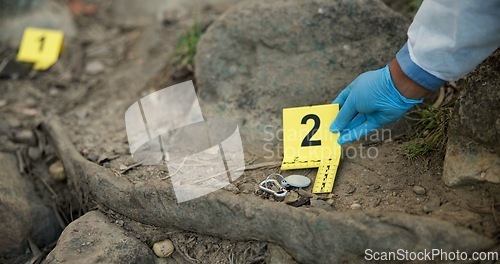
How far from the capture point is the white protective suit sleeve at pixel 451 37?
154cm

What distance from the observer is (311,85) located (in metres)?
2.32

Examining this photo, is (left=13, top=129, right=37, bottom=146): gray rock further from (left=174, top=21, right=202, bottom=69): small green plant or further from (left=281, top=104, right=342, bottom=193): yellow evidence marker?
(left=281, top=104, right=342, bottom=193): yellow evidence marker

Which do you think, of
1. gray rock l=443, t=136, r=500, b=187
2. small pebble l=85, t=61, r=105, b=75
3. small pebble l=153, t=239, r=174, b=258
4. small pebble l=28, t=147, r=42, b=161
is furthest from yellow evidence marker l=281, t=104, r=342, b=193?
small pebble l=85, t=61, r=105, b=75

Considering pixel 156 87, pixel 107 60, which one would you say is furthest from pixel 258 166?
pixel 107 60

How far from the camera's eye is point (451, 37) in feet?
5.16

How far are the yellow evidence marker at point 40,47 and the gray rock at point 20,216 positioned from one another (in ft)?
3.16

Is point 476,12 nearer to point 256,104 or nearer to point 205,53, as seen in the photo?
point 256,104

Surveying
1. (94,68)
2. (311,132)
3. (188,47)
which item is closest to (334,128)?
(311,132)

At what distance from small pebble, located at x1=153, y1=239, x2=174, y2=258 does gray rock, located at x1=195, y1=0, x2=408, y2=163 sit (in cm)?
53

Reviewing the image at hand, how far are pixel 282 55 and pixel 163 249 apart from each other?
1061 millimetres

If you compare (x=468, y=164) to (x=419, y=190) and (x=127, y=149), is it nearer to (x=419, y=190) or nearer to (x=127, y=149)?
(x=419, y=190)

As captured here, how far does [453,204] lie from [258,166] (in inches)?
28.4

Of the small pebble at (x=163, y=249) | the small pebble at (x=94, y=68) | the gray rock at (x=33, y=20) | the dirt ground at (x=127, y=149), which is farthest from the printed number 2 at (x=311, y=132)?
the gray rock at (x=33, y=20)

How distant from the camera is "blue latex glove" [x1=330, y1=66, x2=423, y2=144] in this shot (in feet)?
5.97
